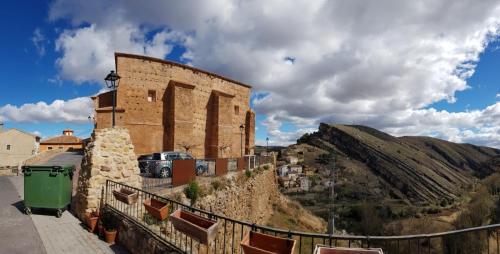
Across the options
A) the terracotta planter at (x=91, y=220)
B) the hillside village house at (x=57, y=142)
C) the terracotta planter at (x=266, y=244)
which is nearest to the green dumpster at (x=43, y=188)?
the terracotta planter at (x=91, y=220)

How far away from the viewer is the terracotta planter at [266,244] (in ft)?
11.1

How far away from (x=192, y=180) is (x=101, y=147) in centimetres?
457

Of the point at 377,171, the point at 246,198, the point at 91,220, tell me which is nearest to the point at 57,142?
the point at 246,198

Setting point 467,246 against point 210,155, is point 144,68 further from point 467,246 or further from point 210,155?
point 467,246

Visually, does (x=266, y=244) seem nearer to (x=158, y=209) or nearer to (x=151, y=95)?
(x=158, y=209)

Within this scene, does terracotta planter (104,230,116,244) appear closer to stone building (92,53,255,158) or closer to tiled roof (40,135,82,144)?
stone building (92,53,255,158)

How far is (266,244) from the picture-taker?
12.0 feet

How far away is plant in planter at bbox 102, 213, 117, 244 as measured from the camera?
7.20 m

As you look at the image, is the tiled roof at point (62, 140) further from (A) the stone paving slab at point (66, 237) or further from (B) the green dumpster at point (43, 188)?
(A) the stone paving slab at point (66, 237)

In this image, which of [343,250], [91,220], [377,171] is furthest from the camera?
[377,171]

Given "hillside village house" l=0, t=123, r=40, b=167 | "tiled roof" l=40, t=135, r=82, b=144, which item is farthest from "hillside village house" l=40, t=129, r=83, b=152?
"hillside village house" l=0, t=123, r=40, b=167

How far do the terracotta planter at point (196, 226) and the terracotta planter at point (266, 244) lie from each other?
638 mm

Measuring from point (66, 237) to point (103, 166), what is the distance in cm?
206

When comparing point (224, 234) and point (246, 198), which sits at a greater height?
point (224, 234)
